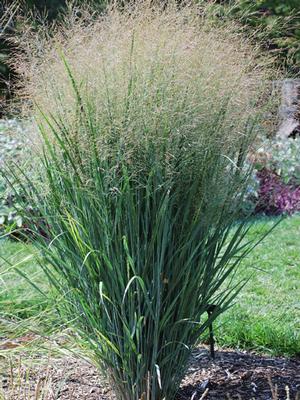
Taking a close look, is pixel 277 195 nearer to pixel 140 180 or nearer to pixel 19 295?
pixel 19 295

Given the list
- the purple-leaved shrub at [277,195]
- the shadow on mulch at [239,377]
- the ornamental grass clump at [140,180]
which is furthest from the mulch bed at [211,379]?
the purple-leaved shrub at [277,195]

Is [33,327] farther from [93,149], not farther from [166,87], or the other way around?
[166,87]

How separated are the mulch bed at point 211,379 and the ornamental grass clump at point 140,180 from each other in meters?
0.34

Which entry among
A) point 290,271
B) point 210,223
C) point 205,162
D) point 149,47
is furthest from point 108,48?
point 290,271

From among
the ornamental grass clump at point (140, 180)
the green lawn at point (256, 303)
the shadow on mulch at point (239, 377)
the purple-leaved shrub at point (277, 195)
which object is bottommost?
the purple-leaved shrub at point (277, 195)

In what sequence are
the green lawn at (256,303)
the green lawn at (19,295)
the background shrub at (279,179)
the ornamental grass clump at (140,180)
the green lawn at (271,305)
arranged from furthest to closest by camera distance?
the background shrub at (279,179) < the green lawn at (271,305) < the green lawn at (256,303) < the green lawn at (19,295) < the ornamental grass clump at (140,180)

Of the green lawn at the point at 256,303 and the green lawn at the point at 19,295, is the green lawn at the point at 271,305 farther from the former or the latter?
the green lawn at the point at 19,295

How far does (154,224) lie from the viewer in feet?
8.81

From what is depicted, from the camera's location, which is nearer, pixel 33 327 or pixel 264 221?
pixel 33 327

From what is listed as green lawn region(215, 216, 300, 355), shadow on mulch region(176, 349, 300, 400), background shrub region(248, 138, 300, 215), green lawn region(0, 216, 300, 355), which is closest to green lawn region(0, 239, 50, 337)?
green lawn region(0, 216, 300, 355)

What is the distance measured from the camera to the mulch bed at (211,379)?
312 centimetres

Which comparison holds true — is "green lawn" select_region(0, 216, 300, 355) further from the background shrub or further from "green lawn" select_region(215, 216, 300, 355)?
the background shrub

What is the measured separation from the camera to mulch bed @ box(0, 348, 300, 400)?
3.12 m

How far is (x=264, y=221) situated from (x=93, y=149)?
5680 mm
